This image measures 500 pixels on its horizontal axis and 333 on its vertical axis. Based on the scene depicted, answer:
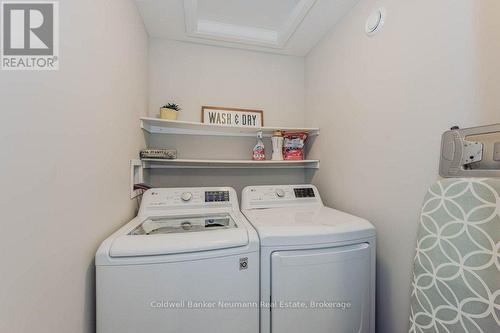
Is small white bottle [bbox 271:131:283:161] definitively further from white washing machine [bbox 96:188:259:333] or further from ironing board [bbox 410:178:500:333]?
ironing board [bbox 410:178:500:333]

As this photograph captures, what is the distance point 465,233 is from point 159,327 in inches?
48.6

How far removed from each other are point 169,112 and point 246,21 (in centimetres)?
100

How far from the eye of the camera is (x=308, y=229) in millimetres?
1058

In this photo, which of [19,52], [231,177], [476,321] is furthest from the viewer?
[231,177]

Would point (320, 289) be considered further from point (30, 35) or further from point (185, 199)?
point (30, 35)

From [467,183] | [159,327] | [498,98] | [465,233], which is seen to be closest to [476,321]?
[465,233]

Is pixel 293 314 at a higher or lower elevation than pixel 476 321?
lower

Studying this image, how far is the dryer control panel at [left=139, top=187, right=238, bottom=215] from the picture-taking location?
4.72 ft

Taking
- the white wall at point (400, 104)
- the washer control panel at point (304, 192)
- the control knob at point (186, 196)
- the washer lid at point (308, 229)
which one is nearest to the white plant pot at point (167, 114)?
the control knob at point (186, 196)

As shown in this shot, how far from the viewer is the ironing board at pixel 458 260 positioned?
0.68 metres

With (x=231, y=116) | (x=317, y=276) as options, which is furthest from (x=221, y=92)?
(x=317, y=276)

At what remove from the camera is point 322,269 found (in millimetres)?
1035

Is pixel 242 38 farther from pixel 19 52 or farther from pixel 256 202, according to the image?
pixel 19 52

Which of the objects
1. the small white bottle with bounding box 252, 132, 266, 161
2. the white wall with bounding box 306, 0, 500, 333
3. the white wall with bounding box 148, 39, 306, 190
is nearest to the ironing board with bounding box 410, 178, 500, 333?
the white wall with bounding box 306, 0, 500, 333
